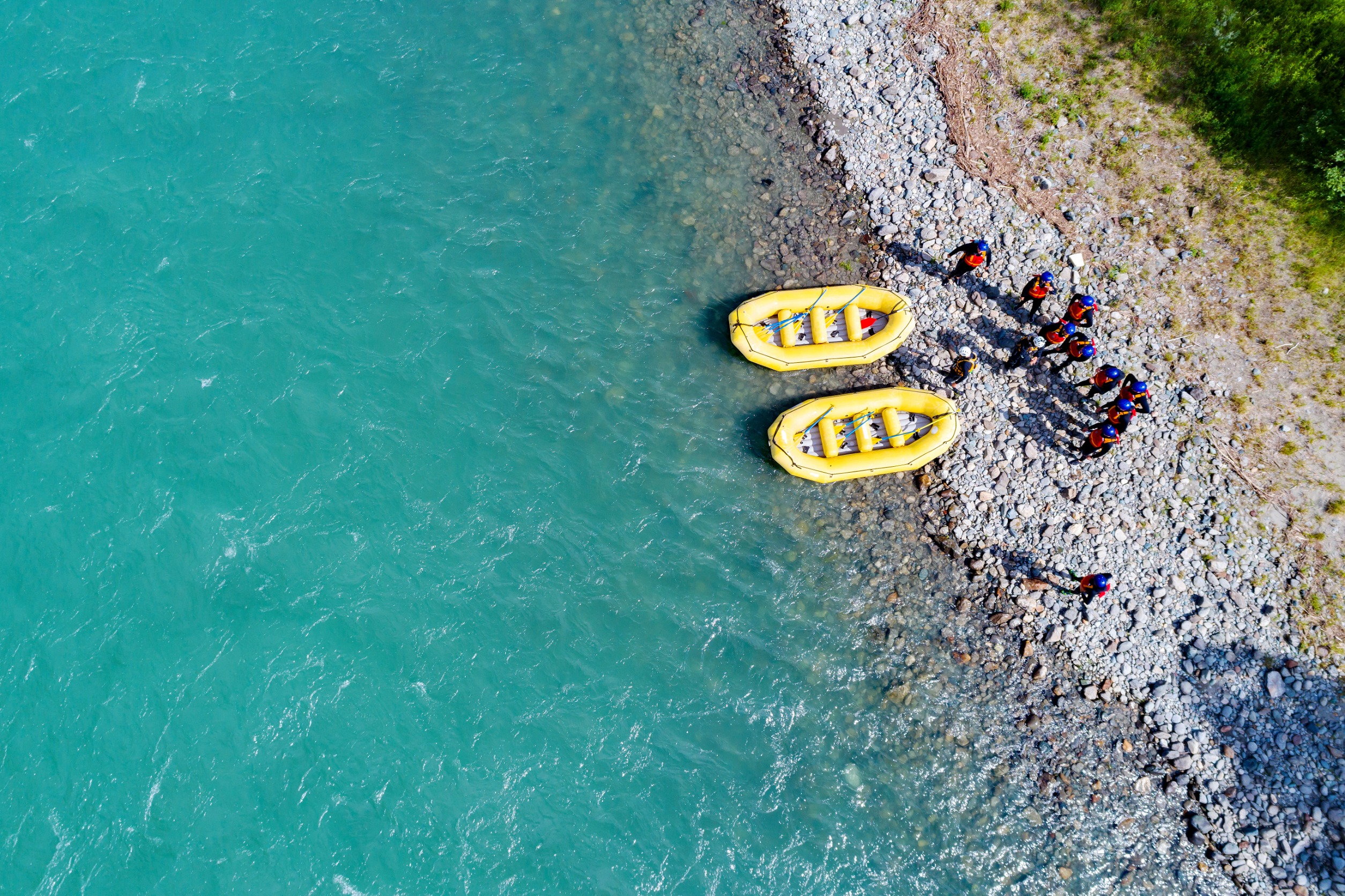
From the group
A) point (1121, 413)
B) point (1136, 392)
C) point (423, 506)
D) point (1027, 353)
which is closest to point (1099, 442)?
point (1121, 413)

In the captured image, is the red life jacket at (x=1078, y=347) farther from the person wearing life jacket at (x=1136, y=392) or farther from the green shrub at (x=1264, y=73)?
the green shrub at (x=1264, y=73)

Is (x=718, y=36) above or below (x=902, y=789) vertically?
above

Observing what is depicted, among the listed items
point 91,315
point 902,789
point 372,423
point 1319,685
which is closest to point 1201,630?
point 1319,685

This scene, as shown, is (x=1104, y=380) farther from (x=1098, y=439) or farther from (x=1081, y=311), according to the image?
(x=1081, y=311)

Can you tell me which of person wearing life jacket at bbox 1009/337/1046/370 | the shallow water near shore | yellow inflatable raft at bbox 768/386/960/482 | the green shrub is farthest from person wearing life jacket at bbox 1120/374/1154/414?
the green shrub

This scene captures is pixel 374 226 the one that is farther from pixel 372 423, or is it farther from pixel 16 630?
pixel 16 630
